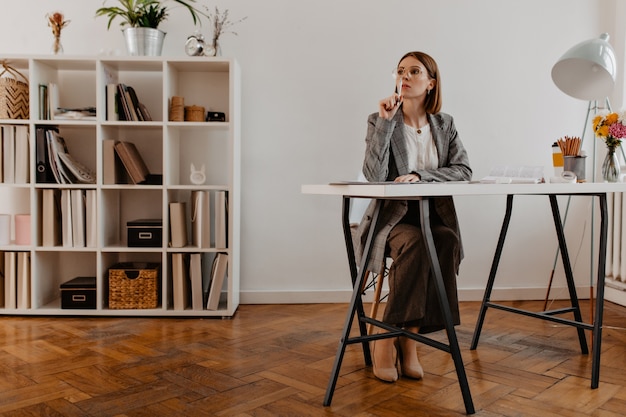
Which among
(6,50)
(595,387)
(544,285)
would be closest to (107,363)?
(595,387)

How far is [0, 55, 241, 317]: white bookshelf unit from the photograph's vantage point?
335 centimetres

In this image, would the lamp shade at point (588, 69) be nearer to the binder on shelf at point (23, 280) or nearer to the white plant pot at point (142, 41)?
the white plant pot at point (142, 41)

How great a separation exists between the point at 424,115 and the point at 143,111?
1669 mm

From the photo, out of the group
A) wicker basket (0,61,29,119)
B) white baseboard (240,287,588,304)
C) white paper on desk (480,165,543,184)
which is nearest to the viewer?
white paper on desk (480,165,543,184)

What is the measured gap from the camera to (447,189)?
1936mm

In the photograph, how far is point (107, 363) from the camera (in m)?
2.52

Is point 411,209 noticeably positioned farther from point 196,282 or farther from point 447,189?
point 196,282

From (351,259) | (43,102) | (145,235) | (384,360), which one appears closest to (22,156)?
(43,102)

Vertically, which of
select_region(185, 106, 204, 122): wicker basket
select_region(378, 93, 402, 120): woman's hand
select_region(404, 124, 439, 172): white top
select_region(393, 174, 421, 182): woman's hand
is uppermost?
select_region(185, 106, 204, 122): wicker basket

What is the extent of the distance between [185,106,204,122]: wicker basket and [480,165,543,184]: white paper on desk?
1768 millimetres

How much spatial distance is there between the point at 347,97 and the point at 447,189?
195 centimetres

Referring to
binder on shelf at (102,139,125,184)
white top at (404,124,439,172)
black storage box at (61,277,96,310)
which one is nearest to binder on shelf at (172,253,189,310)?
black storage box at (61,277,96,310)

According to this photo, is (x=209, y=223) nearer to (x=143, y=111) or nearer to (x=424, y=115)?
(x=143, y=111)

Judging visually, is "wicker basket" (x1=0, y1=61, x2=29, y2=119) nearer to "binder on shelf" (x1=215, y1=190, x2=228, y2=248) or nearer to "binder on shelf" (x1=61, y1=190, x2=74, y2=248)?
Result: "binder on shelf" (x1=61, y1=190, x2=74, y2=248)
